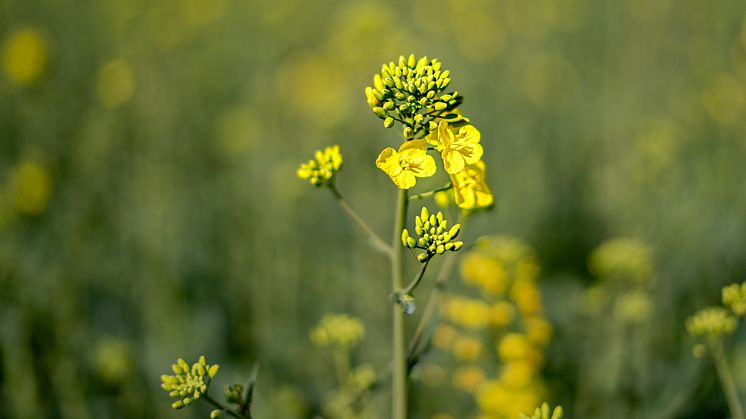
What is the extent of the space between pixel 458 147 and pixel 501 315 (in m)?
1.27

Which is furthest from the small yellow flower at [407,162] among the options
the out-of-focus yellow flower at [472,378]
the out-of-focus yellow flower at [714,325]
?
the out-of-focus yellow flower at [472,378]

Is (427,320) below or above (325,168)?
below

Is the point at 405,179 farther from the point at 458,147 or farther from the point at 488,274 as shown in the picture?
the point at 488,274

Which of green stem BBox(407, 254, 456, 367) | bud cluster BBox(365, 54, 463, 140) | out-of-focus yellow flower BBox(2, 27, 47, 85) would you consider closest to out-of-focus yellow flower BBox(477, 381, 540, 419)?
green stem BBox(407, 254, 456, 367)

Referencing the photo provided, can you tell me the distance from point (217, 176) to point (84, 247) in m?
1.86

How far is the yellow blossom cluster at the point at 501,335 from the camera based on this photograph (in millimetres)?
2598

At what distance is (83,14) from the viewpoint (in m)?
7.75

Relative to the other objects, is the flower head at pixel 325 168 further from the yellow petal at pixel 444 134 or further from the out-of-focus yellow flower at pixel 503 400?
the out-of-focus yellow flower at pixel 503 400

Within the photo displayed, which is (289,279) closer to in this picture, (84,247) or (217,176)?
(84,247)

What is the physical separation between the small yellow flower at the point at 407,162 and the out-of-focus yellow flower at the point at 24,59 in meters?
3.95

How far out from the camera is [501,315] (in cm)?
263

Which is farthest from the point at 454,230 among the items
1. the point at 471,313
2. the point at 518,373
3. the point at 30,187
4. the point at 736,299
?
the point at 30,187

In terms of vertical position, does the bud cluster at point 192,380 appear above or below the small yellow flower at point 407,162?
below

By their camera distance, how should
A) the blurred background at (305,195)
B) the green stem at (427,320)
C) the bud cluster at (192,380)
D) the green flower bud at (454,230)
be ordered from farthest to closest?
the blurred background at (305,195)
the green stem at (427,320)
the bud cluster at (192,380)
the green flower bud at (454,230)
